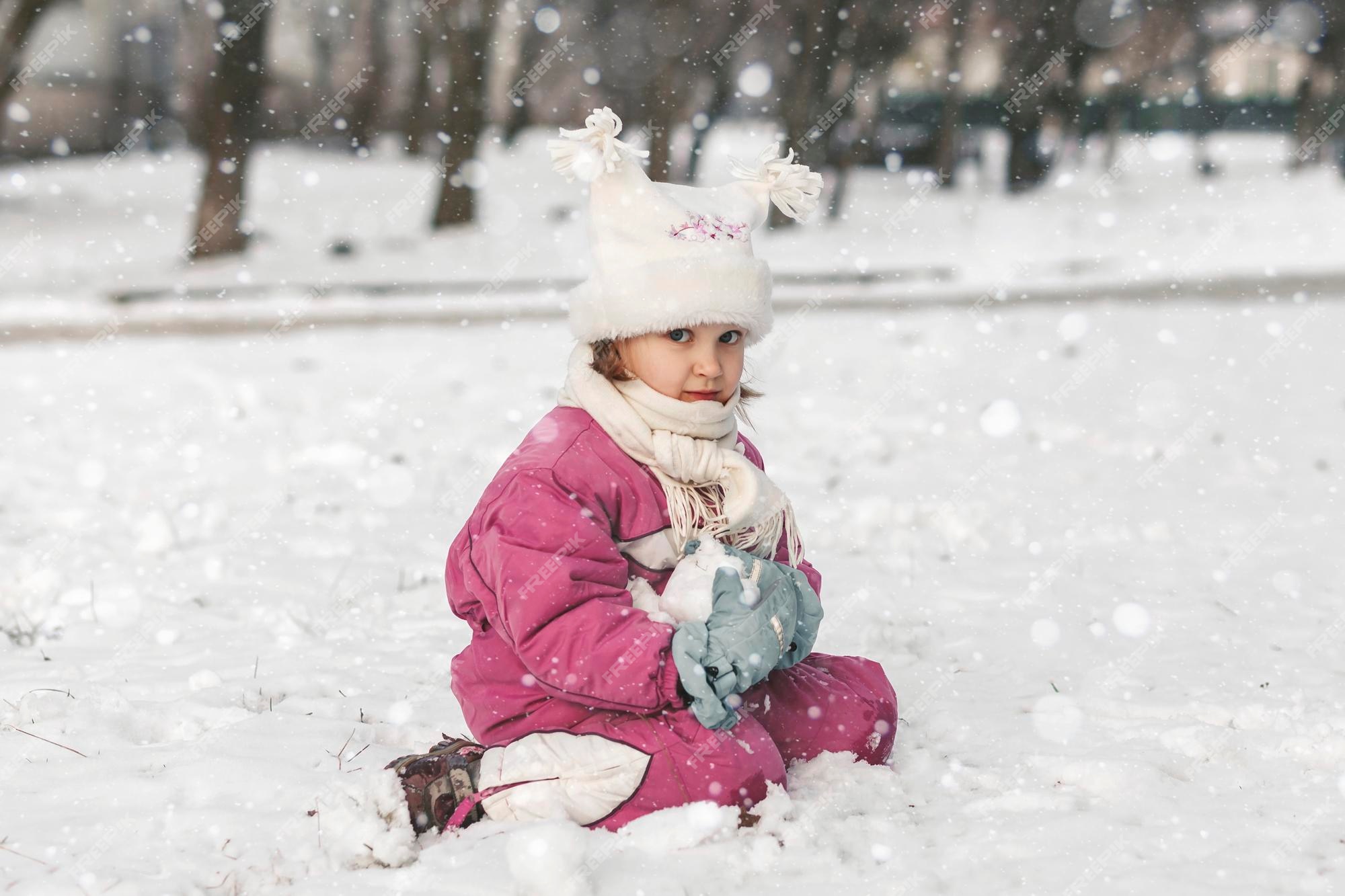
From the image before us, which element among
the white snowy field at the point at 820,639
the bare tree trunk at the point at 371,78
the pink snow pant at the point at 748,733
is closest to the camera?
the white snowy field at the point at 820,639

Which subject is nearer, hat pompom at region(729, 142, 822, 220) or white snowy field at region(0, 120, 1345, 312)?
Result: hat pompom at region(729, 142, 822, 220)

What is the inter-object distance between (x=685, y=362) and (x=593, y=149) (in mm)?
527

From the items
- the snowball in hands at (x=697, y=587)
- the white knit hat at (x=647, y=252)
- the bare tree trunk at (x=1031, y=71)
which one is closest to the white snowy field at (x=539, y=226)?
the bare tree trunk at (x=1031, y=71)

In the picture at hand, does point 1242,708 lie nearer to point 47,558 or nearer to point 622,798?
point 622,798

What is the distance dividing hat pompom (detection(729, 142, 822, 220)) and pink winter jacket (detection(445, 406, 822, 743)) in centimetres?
74

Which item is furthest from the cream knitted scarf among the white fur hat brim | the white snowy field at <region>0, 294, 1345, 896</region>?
the white snowy field at <region>0, 294, 1345, 896</region>

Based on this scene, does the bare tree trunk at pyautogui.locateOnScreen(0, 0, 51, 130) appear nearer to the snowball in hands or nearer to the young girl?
the young girl

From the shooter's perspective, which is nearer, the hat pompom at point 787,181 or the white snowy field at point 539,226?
the hat pompom at point 787,181

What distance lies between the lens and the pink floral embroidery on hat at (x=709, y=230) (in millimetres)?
2939

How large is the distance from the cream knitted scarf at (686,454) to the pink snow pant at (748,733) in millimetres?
414

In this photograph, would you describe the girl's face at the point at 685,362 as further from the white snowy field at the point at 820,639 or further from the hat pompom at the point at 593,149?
the white snowy field at the point at 820,639

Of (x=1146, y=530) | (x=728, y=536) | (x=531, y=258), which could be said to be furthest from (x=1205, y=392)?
(x=531, y=258)

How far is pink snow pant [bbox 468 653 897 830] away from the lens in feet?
9.07

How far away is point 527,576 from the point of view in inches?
105
